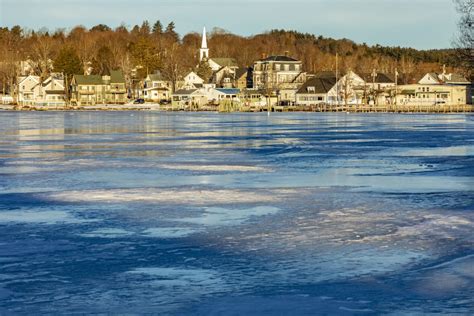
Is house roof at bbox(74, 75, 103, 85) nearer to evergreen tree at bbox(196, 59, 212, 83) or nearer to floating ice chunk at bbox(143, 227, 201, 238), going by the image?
evergreen tree at bbox(196, 59, 212, 83)

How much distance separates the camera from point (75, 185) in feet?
51.7

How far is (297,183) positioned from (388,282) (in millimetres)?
8061

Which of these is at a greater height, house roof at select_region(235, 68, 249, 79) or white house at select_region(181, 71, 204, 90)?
house roof at select_region(235, 68, 249, 79)

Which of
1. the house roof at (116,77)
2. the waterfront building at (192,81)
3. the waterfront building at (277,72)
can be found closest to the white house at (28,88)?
the house roof at (116,77)

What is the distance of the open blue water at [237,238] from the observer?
24.2 feet

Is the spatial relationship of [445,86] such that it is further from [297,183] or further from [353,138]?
[297,183]

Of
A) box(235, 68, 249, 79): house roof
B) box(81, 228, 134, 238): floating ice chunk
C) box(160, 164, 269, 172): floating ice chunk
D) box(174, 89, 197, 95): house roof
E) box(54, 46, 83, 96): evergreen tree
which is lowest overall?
box(81, 228, 134, 238): floating ice chunk

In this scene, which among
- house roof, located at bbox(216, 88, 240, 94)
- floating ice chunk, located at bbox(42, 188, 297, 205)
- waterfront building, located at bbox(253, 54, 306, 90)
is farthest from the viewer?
waterfront building, located at bbox(253, 54, 306, 90)

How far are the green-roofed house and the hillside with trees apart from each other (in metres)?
2.92

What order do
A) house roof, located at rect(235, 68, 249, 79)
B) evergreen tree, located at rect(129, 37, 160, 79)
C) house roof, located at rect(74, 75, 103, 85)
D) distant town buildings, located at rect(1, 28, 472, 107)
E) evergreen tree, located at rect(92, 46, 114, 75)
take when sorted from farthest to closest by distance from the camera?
evergreen tree, located at rect(92, 46, 114, 75), evergreen tree, located at rect(129, 37, 160, 79), house roof, located at rect(235, 68, 249, 79), house roof, located at rect(74, 75, 103, 85), distant town buildings, located at rect(1, 28, 472, 107)

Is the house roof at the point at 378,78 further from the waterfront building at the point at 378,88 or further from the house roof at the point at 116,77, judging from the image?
the house roof at the point at 116,77

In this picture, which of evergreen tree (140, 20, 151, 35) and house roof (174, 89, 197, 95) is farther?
evergreen tree (140, 20, 151, 35)

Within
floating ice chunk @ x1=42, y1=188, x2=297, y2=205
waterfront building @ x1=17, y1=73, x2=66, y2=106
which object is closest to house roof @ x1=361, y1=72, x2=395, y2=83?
waterfront building @ x1=17, y1=73, x2=66, y2=106

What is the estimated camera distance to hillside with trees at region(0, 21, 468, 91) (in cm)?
12225
